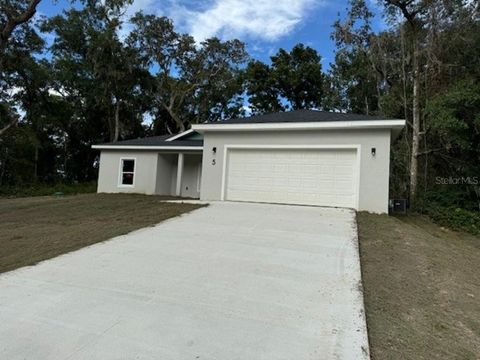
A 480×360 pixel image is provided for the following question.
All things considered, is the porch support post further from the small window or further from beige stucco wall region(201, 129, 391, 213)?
beige stucco wall region(201, 129, 391, 213)

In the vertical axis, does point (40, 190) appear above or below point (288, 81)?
below

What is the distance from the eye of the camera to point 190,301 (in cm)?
395

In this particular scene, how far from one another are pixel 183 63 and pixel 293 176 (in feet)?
68.0

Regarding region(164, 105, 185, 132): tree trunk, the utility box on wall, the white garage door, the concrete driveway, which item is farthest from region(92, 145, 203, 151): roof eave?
Answer: region(164, 105, 185, 132): tree trunk

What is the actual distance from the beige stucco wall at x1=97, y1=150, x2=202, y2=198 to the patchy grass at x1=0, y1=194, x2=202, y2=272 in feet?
14.6

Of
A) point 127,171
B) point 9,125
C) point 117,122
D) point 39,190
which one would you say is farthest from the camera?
point 117,122

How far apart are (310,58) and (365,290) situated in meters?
29.0

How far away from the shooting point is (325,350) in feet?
9.82

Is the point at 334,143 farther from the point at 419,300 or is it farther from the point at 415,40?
the point at 415,40

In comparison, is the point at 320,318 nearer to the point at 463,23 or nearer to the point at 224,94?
the point at 463,23

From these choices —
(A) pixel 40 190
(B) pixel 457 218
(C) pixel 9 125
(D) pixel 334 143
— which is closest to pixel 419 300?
(D) pixel 334 143

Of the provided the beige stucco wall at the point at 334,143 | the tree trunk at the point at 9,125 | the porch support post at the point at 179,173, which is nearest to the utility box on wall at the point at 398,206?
the beige stucco wall at the point at 334,143

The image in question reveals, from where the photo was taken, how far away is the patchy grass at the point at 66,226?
19.4 ft

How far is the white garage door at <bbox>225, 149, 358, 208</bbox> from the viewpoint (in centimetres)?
1098
